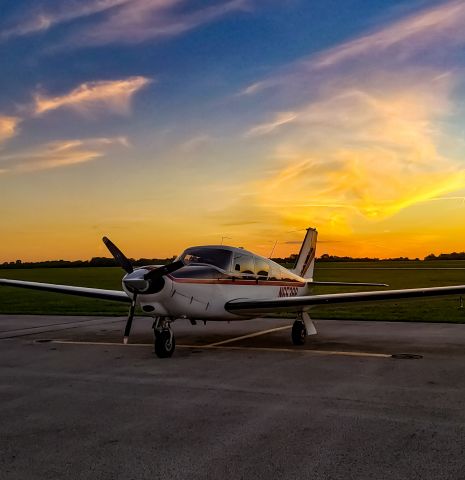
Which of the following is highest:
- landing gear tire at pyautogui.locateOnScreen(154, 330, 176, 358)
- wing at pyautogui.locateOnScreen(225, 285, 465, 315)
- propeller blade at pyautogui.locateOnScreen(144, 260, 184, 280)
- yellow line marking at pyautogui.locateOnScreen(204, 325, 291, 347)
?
propeller blade at pyautogui.locateOnScreen(144, 260, 184, 280)

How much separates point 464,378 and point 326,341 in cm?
520

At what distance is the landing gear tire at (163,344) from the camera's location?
10820 millimetres

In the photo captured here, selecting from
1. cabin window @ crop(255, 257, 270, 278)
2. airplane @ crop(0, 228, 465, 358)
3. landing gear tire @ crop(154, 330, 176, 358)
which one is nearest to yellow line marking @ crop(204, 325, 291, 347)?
airplane @ crop(0, 228, 465, 358)

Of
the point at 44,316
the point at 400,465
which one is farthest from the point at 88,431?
the point at 44,316

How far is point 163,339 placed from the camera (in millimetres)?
10859

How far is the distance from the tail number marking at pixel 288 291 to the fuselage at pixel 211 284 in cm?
6

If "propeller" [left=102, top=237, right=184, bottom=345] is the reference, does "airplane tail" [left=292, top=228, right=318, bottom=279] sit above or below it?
above

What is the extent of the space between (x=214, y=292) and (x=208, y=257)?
3.14 ft

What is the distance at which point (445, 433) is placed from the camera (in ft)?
18.0

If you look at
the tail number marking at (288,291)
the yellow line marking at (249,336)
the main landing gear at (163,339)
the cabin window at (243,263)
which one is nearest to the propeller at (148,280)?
the main landing gear at (163,339)

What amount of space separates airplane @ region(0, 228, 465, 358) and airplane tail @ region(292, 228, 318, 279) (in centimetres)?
316

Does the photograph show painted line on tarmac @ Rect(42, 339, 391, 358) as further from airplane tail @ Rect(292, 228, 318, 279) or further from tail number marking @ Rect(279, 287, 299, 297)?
airplane tail @ Rect(292, 228, 318, 279)

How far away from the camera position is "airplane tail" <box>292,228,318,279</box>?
18328mm

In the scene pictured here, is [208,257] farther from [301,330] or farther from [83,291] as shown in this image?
[83,291]
